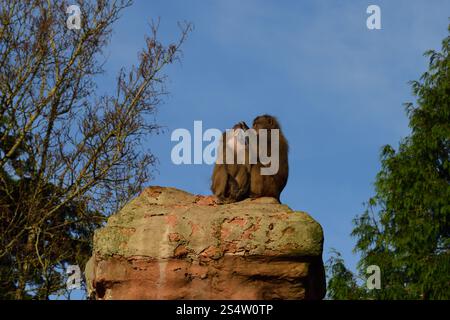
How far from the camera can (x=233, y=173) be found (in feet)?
33.9

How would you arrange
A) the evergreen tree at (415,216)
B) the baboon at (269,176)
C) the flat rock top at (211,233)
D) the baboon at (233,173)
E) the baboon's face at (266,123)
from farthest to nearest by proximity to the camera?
the evergreen tree at (415,216)
the baboon's face at (266,123)
the baboon at (269,176)
the baboon at (233,173)
the flat rock top at (211,233)

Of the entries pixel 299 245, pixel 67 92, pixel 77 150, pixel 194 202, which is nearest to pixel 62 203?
pixel 77 150

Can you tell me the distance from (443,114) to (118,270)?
672 inches

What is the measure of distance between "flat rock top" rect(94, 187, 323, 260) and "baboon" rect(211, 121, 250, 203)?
1822 millimetres

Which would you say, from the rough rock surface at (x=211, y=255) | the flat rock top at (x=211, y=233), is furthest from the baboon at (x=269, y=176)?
the rough rock surface at (x=211, y=255)

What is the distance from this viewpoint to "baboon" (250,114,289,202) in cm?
1042

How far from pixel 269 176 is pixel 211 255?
2.73 metres

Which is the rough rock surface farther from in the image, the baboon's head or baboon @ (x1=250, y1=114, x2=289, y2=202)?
the baboon's head

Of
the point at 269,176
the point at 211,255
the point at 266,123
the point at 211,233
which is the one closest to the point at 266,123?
the point at 266,123

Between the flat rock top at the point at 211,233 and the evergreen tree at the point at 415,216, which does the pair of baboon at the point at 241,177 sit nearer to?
the flat rock top at the point at 211,233

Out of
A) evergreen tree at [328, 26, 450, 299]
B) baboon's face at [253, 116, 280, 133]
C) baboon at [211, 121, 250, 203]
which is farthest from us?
evergreen tree at [328, 26, 450, 299]

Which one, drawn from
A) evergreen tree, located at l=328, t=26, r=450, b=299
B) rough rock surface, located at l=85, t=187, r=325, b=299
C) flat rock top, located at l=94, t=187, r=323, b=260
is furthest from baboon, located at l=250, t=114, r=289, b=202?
evergreen tree, located at l=328, t=26, r=450, b=299

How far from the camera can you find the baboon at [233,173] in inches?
403

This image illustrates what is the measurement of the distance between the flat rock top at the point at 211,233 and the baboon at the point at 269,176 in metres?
1.99
